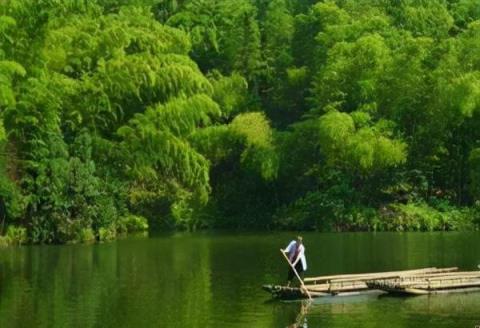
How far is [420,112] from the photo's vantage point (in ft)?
179

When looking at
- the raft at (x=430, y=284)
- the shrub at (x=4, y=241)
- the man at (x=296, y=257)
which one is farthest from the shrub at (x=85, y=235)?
the raft at (x=430, y=284)

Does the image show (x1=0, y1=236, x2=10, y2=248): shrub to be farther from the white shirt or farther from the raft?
the raft

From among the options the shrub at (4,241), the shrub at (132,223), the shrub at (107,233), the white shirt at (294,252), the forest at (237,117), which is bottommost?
the white shirt at (294,252)

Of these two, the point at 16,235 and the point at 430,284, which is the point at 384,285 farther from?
the point at 16,235

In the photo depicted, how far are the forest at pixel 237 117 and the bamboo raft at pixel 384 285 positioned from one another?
1915 centimetres

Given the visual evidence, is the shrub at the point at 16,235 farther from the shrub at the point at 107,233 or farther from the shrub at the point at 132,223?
the shrub at the point at 132,223

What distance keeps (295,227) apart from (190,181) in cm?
645

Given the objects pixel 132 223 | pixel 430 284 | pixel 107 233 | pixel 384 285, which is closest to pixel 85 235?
pixel 107 233

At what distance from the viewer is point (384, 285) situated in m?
24.2

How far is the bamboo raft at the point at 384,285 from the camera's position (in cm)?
2370

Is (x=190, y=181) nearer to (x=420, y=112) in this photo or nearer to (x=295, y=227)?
(x=295, y=227)

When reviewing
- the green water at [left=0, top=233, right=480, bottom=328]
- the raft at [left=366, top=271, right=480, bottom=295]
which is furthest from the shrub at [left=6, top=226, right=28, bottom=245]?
the raft at [left=366, top=271, right=480, bottom=295]

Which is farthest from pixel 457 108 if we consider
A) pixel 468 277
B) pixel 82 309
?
pixel 82 309

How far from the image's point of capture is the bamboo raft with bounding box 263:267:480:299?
2370cm
